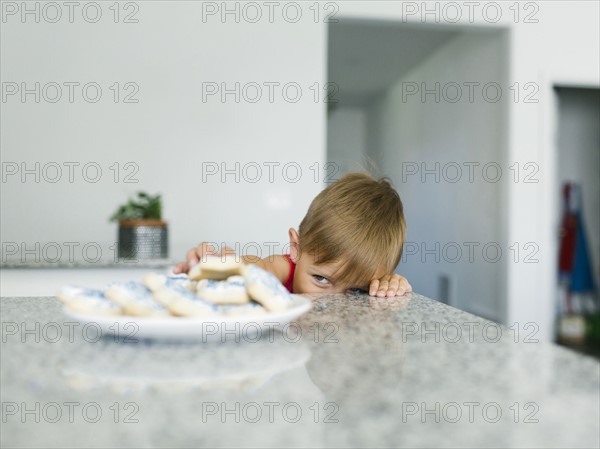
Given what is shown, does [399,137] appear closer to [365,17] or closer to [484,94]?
[484,94]

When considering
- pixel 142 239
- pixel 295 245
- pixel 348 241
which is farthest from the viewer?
pixel 142 239

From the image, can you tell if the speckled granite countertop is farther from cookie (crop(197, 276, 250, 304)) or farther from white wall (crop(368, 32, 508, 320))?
white wall (crop(368, 32, 508, 320))

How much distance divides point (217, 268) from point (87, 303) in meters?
0.12

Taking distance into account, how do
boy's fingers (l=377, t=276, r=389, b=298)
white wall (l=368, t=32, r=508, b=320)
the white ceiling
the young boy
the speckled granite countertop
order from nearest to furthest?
the speckled granite countertop
boy's fingers (l=377, t=276, r=389, b=298)
the young boy
white wall (l=368, t=32, r=508, b=320)
the white ceiling

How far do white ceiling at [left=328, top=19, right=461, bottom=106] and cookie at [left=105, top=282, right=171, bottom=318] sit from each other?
3834 millimetres

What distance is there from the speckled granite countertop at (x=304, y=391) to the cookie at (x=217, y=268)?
0.26ft

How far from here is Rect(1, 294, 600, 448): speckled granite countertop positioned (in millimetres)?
303

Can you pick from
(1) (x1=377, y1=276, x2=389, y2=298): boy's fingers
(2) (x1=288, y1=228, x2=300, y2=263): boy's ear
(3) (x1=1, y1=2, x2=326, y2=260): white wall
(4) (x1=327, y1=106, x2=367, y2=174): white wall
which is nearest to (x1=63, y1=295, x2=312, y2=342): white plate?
(1) (x1=377, y1=276, x2=389, y2=298): boy's fingers

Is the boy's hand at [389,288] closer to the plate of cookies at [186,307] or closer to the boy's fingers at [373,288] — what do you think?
the boy's fingers at [373,288]

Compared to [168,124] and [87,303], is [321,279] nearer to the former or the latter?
[87,303]

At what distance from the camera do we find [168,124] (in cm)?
Answer: 321

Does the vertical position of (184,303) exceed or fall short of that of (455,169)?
it falls short

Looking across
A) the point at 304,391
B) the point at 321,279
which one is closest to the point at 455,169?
the point at 321,279

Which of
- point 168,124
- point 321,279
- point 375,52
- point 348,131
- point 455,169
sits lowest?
point 321,279
